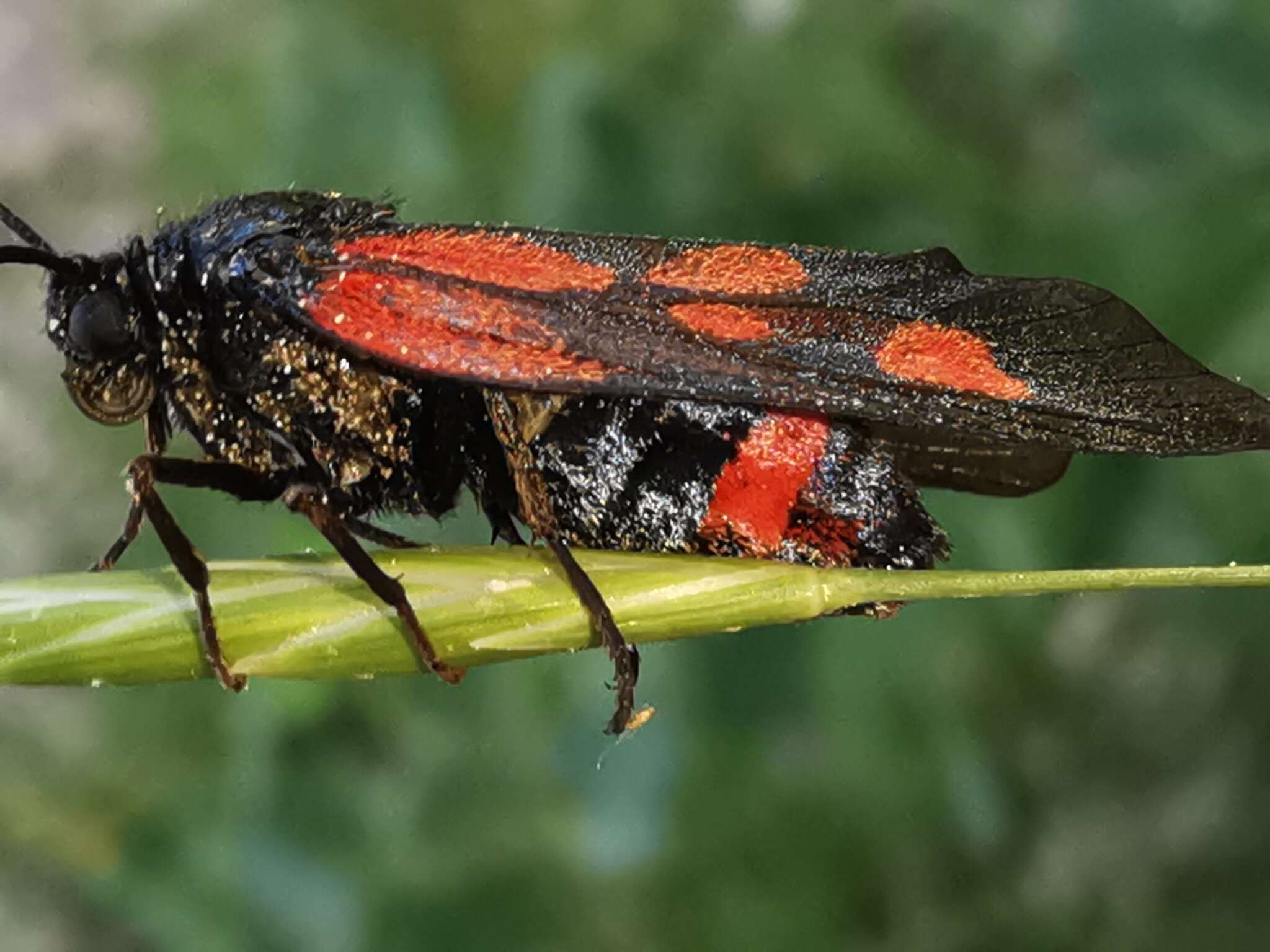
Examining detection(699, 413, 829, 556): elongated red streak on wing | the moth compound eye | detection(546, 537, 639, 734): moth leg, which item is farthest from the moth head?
detection(699, 413, 829, 556): elongated red streak on wing

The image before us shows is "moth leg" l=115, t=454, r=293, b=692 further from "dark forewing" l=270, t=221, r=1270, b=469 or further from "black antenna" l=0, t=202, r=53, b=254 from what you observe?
"black antenna" l=0, t=202, r=53, b=254

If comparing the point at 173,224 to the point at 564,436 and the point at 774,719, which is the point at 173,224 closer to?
the point at 564,436

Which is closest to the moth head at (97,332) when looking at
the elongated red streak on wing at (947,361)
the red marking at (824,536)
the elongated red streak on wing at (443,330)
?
the elongated red streak on wing at (443,330)

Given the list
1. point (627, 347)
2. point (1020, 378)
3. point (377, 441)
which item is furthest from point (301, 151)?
point (1020, 378)

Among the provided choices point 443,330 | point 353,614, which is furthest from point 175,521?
point 443,330

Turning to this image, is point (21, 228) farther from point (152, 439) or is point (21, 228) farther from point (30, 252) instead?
point (152, 439)
